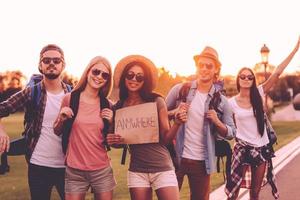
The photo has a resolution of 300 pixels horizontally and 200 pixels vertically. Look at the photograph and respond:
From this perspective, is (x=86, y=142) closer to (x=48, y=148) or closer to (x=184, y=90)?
(x=48, y=148)

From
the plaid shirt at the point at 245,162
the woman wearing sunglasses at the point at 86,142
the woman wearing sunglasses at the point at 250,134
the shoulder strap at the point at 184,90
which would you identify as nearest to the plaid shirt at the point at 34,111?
the woman wearing sunglasses at the point at 86,142

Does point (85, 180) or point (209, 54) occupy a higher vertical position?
point (209, 54)

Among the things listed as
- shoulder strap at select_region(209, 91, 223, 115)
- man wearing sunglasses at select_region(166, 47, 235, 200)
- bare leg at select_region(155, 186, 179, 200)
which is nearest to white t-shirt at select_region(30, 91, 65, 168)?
bare leg at select_region(155, 186, 179, 200)

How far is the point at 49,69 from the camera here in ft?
16.4

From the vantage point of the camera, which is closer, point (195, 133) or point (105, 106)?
point (105, 106)

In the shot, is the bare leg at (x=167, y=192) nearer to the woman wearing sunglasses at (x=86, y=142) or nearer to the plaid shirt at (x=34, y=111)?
the woman wearing sunglasses at (x=86, y=142)

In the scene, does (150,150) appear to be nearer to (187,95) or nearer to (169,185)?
(169,185)

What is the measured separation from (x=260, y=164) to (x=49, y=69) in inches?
135

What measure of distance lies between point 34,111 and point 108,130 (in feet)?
2.19

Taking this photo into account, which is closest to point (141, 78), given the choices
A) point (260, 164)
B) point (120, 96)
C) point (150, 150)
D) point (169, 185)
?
point (120, 96)

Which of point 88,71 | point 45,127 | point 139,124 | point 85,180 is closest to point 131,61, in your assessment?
point 88,71

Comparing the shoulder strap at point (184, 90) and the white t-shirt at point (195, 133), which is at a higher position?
the shoulder strap at point (184, 90)

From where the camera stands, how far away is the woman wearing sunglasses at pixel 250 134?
730cm

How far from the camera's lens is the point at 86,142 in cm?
465
